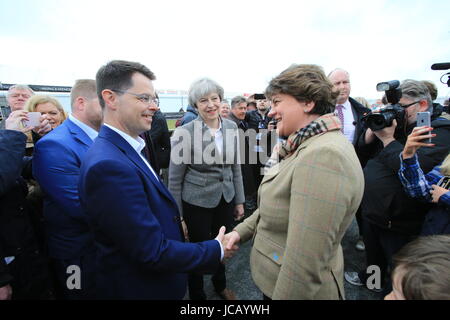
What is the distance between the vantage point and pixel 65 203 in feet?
4.80

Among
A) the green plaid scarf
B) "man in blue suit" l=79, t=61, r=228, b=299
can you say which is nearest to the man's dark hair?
"man in blue suit" l=79, t=61, r=228, b=299

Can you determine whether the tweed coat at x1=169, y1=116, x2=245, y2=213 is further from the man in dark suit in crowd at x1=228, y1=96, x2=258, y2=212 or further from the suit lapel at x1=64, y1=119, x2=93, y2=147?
the man in dark suit in crowd at x1=228, y1=96, x2=258, y2=212

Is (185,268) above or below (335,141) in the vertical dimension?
below

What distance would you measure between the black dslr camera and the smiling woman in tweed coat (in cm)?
84

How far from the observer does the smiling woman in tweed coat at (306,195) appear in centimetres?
93

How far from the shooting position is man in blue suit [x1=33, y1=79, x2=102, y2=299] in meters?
1.47

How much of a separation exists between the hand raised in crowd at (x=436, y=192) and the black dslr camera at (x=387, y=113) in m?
0.56

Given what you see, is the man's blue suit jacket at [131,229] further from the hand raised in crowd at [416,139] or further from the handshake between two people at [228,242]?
the hand raised in crowd at [416,139]

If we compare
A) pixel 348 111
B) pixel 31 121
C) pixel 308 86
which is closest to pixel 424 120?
pixel 308 86

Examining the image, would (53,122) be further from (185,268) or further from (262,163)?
(262,163)

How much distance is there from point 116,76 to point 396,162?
2.13m

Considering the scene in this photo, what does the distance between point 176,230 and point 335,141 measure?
1.00m

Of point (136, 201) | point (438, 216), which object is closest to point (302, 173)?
point (136, 201)

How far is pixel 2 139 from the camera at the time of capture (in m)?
1.46
